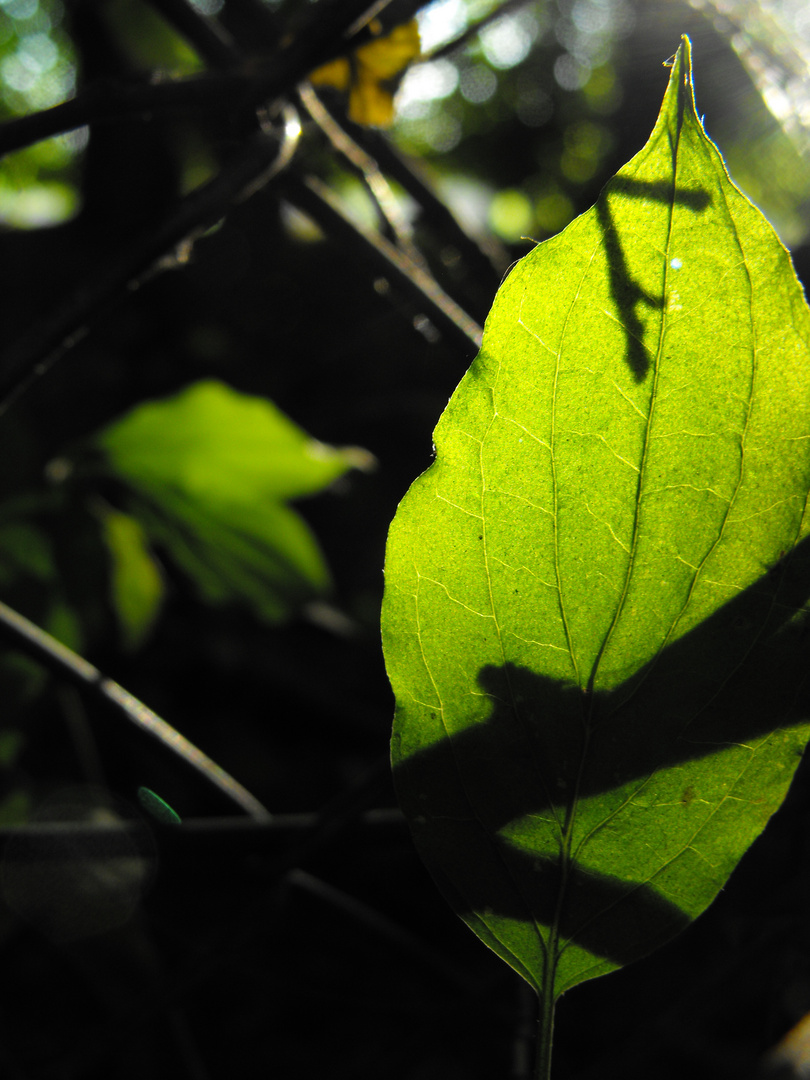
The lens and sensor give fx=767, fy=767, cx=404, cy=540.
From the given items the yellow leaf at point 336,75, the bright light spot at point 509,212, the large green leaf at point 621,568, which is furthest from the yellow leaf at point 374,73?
the bright light spot at point 509,212

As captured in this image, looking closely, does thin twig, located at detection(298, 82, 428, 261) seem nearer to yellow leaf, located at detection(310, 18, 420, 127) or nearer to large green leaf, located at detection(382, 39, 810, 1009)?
yellow leaf, located at detection(310, 18, 420, 127)

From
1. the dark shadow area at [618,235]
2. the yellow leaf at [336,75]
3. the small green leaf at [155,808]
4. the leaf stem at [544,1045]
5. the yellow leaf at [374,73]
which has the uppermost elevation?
the yellow leaf at [336,75]

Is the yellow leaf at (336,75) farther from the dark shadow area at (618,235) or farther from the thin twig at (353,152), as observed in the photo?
the dark shadow area at (618,235)

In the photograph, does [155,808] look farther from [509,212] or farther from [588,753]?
[509,212]

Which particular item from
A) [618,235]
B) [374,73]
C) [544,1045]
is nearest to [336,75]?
[374,73]

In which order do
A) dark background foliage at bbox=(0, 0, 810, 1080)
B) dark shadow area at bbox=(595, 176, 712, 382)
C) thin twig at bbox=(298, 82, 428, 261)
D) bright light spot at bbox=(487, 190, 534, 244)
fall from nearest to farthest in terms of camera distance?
1. dark shadow area at bbox=(595, 176, 712, 382)
2. thin twig at bbox=(298, 82, 428, 261)
3. dark background foliage at bbox=(0, 0, 810, 1080)
4. bright light spot at bbox=(487, 190, 534, 244)

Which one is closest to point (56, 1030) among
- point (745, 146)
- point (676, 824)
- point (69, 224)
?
point (676, 824)

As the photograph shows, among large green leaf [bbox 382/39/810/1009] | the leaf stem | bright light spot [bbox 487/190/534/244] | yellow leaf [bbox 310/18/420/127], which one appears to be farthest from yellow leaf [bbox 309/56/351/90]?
bright light spot [bbox 487/190/534/244]

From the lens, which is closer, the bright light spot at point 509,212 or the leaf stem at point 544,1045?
the leaf stem at point 544,1045
